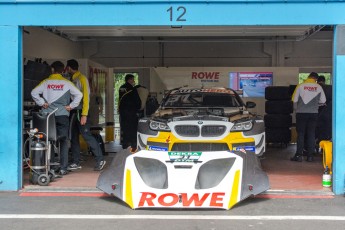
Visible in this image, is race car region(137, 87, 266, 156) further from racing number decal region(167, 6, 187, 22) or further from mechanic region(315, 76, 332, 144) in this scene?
mechanic region(315, 76, 332, 144)

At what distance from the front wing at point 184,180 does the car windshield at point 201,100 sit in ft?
10.8

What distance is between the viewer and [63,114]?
28.2ft

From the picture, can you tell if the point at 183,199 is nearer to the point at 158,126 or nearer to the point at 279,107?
the point at 158,126

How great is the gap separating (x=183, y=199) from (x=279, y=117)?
8057 mm

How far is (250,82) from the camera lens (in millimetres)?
15750

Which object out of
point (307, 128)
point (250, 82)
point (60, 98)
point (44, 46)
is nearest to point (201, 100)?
point (307, 128)

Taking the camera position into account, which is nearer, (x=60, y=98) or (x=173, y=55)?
(x=60, y=98)

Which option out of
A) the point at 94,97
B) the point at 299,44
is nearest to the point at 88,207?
the point at 94,97

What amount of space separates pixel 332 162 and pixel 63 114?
15.1 feet

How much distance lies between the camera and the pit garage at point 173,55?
7188mm

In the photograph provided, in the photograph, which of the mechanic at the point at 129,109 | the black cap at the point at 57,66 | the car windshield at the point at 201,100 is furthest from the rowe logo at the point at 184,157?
the mechanic at the point at 129,109

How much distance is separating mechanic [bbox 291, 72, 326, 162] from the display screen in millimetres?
4842

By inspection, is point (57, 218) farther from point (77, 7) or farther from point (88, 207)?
point (77, 7)


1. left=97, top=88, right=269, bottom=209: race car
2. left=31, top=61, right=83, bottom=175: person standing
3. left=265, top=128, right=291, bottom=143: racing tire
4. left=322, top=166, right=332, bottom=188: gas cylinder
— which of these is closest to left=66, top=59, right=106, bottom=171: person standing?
left=31, top=61, right=83, bottom=175: person standing
